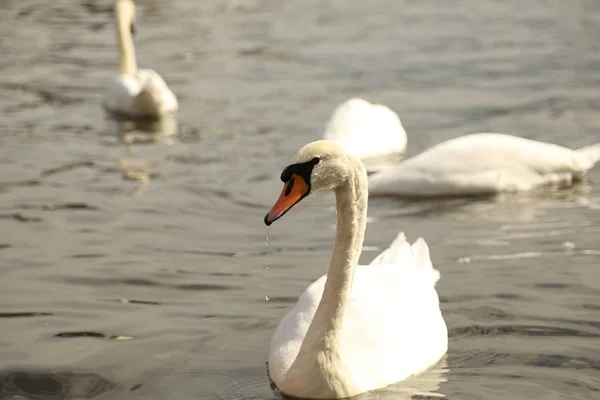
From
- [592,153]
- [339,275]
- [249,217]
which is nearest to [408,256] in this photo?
[339,275]

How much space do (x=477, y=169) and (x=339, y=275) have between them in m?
5.11

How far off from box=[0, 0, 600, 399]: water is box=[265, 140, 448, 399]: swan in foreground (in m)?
0.17

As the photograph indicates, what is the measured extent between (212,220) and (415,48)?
32.1ft

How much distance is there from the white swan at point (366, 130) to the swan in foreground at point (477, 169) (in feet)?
4.89

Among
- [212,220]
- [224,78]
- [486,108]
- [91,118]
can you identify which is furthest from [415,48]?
[212,220]

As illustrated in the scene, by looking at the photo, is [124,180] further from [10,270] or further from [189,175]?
[10,270]

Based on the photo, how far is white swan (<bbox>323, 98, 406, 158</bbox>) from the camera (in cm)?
1279

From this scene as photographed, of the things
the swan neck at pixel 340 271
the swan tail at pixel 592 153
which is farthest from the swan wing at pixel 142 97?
the swan neck at pixel 340 271

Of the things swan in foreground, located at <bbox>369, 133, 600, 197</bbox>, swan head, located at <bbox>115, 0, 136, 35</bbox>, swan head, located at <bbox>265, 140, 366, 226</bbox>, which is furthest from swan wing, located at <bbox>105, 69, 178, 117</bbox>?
swan head, located at <bbox>265, 140, 366, 226</bbox>

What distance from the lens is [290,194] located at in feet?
19.3

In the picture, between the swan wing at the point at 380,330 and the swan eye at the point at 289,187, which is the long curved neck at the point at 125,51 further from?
the swan eye at the point at 289,187

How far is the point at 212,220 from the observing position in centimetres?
1035

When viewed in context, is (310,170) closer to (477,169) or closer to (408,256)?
(408,256)

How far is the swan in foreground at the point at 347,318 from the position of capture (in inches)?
233
